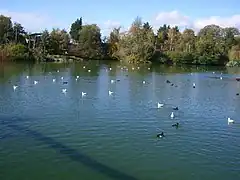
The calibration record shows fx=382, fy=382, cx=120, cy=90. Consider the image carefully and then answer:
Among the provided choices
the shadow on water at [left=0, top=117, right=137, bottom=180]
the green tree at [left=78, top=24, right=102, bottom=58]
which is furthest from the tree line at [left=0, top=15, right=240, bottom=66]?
the shadow on water at [left=0, top=117, right=137, bottom=180]

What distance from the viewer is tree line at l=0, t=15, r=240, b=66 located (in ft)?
273

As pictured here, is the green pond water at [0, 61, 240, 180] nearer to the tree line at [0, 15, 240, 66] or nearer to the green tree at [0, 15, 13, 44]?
the tree line at [0, 15, 240, 66]

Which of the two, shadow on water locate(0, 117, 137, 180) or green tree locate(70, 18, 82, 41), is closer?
shadow on water locate(0, 117, 137, 180)

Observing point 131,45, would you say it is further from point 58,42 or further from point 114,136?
point 114,136

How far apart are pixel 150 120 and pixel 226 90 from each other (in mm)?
20015

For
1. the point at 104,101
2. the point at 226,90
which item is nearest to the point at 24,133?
the point at 104,101

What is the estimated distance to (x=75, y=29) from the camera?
10881cm

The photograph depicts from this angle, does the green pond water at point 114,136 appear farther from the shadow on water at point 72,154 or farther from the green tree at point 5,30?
the green tree at point 5,30

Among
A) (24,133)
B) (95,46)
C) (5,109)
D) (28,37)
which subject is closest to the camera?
(24,133)

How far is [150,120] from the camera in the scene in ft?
82.4

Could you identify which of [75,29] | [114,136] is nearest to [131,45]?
[75,29]

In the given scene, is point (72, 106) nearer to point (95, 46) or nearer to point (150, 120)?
point (150, 120)

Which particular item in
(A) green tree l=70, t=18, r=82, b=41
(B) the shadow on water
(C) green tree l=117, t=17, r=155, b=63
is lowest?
(B) the shadow on water

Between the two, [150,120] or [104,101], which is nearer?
[150,120]
